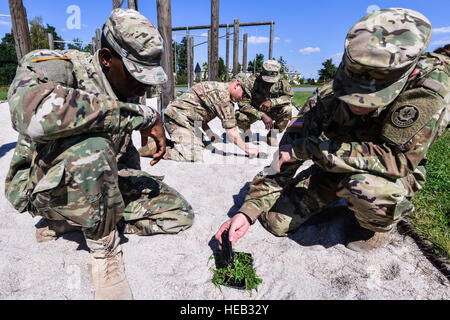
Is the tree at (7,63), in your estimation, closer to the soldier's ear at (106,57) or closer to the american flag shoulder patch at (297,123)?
the soldier's ear at (106,57)

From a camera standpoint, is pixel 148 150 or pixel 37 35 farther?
pixel 37 35

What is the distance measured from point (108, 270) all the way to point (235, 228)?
767 mm

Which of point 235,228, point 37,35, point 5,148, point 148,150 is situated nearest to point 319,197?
point 235,228

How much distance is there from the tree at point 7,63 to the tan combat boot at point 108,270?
3227 centimetres

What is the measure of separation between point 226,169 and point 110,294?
206cm

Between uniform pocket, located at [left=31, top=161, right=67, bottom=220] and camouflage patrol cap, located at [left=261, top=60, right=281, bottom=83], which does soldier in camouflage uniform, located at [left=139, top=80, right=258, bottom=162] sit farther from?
uniform pocket, located at [left=31, top=161, right=67, bottom=220]

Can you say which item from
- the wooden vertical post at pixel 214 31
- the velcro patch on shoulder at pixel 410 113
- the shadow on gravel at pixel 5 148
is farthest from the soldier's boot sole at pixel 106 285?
the wooden vertical post at pixel 214 31

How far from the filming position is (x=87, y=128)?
53.3 inches

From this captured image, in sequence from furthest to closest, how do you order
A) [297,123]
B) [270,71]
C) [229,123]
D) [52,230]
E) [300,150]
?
1. [270,71]
2. [229,123]
3. [297,123]
4. [52,230]
5. [300,150]

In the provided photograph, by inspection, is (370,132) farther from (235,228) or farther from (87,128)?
(87,128)

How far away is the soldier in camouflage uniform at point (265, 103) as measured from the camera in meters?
4.76

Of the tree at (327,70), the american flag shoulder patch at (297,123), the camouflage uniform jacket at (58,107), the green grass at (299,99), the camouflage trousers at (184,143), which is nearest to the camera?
the camouflage uniform jacket at (58,107)

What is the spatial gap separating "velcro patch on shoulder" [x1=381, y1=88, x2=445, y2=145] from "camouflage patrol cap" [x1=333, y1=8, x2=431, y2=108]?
0.34 ft

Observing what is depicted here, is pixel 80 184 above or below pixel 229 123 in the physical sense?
above
